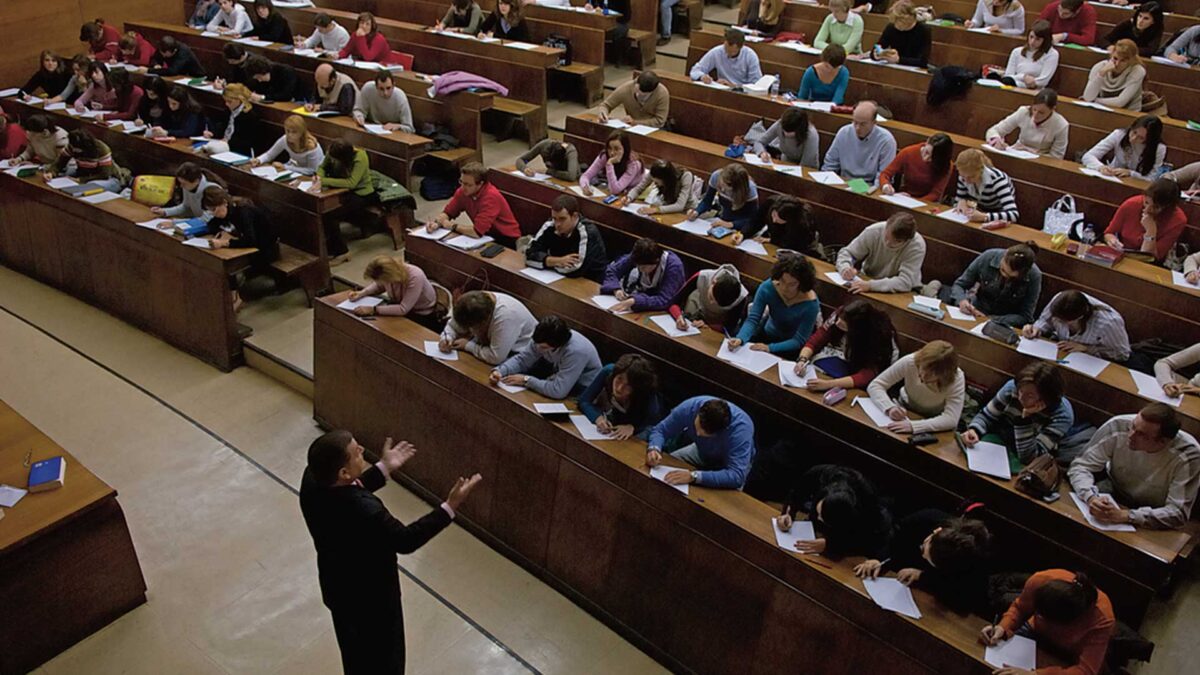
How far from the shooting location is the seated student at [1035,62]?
612 centimetres

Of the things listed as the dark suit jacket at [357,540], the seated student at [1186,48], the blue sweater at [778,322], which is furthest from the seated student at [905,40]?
the dark suit jacket at [357,540]

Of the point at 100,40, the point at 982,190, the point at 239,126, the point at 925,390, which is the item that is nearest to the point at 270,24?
the point at 100,40

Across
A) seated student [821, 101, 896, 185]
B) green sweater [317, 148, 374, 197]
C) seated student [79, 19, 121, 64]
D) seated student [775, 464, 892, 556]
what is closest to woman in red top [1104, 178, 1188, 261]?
seated student [821, 101, 896, 185]

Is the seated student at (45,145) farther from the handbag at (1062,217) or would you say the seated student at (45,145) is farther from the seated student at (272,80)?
the handbag at (1062,217)

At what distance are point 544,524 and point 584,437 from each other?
1.69ft

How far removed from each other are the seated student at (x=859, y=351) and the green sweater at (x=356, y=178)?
3.28 m

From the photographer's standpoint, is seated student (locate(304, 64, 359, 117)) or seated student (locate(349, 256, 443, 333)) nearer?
seated student (locate(349, 256, 443, 333))

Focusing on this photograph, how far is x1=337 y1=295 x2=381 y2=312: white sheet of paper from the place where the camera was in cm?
426

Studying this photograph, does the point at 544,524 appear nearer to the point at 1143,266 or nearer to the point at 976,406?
the point at 976,406

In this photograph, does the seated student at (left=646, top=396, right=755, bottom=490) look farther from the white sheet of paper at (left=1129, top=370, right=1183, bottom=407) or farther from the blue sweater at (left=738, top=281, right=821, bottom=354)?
the white sheet of paper at (left=1129, top=370, right=1183, bottom=407)

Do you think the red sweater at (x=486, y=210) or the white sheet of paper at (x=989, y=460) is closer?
the white sheet of paper at (x=989, y=460)

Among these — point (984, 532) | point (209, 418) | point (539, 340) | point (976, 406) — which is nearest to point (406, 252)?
point (209, 418)

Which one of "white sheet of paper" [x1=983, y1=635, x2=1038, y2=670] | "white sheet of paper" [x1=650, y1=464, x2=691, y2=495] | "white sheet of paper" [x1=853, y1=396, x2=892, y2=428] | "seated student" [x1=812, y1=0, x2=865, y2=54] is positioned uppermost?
"seated student" [x1=812, y1=0, x2=865, y2=54]

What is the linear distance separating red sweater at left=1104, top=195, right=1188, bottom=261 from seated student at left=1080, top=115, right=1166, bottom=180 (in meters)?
0.50
